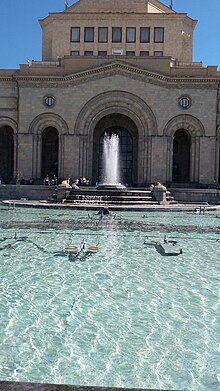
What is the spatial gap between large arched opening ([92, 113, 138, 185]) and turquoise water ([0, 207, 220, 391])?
26.8 metres

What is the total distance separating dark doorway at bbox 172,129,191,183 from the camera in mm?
36812

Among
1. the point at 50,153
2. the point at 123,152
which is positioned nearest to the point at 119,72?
the point at 123,152

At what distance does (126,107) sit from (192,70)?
5.99 m

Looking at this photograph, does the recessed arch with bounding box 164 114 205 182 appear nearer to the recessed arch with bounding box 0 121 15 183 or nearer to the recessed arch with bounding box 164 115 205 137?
the recessed arch with bounding box 164 115 205 137

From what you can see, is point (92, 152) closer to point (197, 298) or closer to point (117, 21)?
point (117, 21)

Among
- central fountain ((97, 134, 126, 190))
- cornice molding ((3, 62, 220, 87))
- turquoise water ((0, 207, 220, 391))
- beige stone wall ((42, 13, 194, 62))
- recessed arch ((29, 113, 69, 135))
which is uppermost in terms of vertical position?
beige stone wall ((42, 13, 194, 62))

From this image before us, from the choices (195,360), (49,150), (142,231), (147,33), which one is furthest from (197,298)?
(147,33)

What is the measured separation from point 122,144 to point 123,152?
75 cm

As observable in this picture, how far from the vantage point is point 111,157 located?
3703 centimetres

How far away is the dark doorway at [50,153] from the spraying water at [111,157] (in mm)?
4376

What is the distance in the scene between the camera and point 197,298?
647 centimetres

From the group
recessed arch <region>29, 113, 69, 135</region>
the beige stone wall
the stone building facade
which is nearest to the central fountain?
the stone building facade

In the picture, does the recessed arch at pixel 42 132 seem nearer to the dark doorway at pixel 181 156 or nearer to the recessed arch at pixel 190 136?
the recessed arch at pixel 190 136

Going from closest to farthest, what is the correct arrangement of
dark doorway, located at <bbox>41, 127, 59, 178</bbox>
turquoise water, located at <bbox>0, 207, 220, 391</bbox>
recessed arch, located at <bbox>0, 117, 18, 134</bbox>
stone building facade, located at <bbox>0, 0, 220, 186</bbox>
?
1. turquoise water, located at <bbox>0, 207, 220, 391</bbox>
2. stone building facade, located at <bbox>0, 0, 220, 186</bbox>
3. recessed arch, located at <bbox>0, 117, 18, 134</bbox>
4. dark doorway, located at <bbox>41, 127, 59, 178</bbox>
